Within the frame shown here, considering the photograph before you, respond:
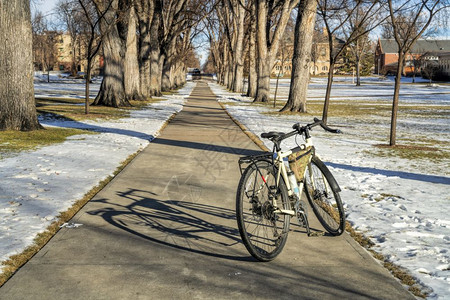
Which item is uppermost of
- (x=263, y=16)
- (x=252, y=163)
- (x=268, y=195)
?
(x=263, y=16)

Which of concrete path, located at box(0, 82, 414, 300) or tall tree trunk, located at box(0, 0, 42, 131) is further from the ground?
tall tree trunk, located at box(0, 0, 42, 131)

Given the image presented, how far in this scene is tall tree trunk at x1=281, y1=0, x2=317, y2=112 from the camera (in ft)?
70.7

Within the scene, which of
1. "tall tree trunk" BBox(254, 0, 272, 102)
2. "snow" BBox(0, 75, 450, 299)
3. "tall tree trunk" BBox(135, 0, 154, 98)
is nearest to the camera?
"snow" BBox(0, 75, 450, 299)

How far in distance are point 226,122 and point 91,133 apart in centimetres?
580

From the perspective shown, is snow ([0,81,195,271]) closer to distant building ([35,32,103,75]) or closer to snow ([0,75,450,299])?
snow ([0,75,450,299])

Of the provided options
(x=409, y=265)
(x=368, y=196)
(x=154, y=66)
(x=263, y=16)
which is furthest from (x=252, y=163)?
(x=154, y=66)

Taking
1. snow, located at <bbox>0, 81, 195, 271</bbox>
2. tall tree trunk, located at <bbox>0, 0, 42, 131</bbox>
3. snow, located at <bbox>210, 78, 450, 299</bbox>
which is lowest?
snow, located at <bbox>210, 78, 450, 299</bbox>

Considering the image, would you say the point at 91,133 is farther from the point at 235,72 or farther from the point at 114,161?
the point at 235,72

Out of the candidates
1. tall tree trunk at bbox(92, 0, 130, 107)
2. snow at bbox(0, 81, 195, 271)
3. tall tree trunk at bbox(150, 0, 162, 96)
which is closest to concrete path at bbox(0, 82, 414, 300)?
snow at bbox(0, 81, 195, 271)

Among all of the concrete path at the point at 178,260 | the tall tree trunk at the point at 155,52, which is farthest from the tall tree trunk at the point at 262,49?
the concrete path at the point at 178,260

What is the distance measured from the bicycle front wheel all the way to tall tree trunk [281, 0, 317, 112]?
57.7 feet

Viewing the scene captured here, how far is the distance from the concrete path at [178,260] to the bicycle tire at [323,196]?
0.17 meters

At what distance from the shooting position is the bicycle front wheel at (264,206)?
4523 mm

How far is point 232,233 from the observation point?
17.4 ft
